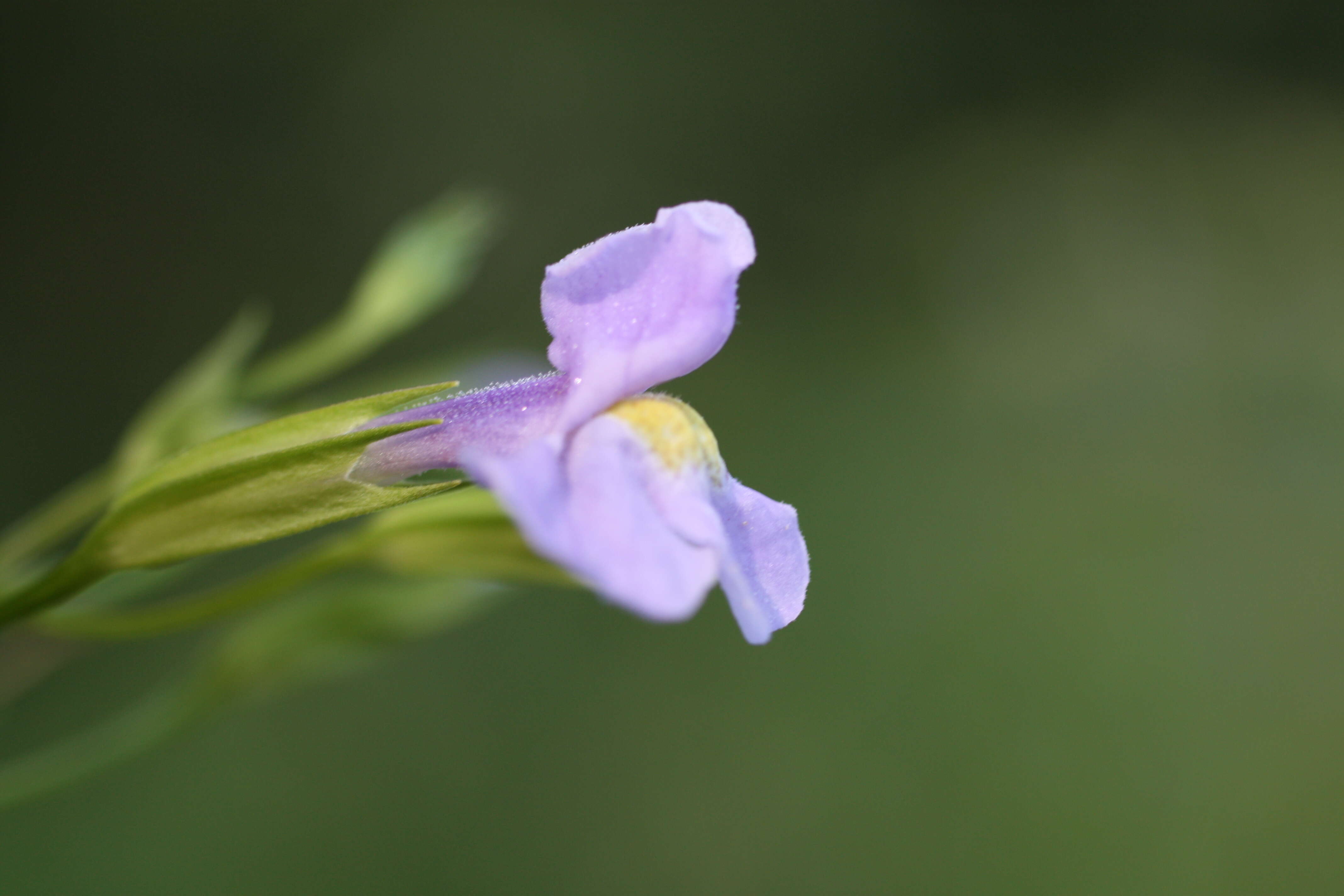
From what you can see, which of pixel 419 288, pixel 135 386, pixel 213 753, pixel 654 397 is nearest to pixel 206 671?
pixel 419 288

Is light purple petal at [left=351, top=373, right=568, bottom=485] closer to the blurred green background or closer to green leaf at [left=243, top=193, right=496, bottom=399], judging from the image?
green leaf at [left=243, top=193, right=496, bottom=399]

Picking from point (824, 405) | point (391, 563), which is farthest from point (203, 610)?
point (824, 405)

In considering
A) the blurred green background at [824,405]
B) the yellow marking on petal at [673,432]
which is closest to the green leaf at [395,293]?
the yellow marking on petal at [673,432]

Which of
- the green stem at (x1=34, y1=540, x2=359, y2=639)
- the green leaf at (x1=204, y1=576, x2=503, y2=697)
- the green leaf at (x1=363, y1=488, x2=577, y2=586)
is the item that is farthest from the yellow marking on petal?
the green leaf at (x1=204, y1=576, x2=503, y2=697)

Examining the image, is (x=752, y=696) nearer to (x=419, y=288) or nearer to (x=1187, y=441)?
(x=1187, y=441)

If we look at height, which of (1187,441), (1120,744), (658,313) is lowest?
(1120,744)
